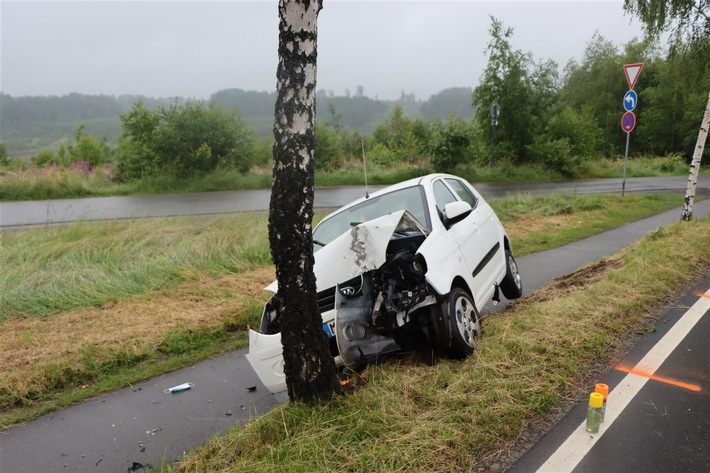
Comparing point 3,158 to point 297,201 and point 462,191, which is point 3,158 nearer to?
point 462,191

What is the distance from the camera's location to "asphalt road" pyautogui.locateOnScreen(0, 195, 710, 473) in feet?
12.0

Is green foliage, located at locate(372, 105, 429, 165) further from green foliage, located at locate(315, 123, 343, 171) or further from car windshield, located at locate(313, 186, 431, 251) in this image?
car windshield, located at locate(313, 186, 431, 251)

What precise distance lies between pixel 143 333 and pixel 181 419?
77.3 inches

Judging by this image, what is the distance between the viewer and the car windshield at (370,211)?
5.42 metres

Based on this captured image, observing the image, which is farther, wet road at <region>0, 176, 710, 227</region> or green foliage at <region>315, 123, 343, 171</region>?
green foliage at <region>315, 123, 343, 171</region>

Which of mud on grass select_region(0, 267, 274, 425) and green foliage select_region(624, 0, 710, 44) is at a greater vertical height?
green foliage select_region(624, 0, 710, 44)

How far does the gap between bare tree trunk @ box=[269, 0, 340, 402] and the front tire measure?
1.23 meters

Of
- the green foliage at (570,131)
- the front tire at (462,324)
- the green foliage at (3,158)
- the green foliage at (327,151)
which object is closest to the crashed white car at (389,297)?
the front tire at (462,324)

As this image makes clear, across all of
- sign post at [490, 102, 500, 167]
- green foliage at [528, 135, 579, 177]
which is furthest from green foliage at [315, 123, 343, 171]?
green foliage at [528, 135, 579, 177]

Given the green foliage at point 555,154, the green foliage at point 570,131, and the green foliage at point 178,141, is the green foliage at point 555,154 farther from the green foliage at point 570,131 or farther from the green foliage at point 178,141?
the green foliage at point 178,141

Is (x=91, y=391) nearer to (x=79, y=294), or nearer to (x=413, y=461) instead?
(x=79, y=294)

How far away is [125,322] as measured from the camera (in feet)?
20.1

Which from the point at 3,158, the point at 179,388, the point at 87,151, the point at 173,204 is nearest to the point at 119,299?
the point at 179,388

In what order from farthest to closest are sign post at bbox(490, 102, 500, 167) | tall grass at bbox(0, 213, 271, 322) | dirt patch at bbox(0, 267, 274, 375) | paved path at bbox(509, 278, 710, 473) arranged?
sign post at bbox(490, 102, 500, 167) < tall grass at bbox(0, 213, 271, 322) < dirt patch at bbox(0, 267, 274, 375) < paved path at bbox(509, 278, 710, 473)
